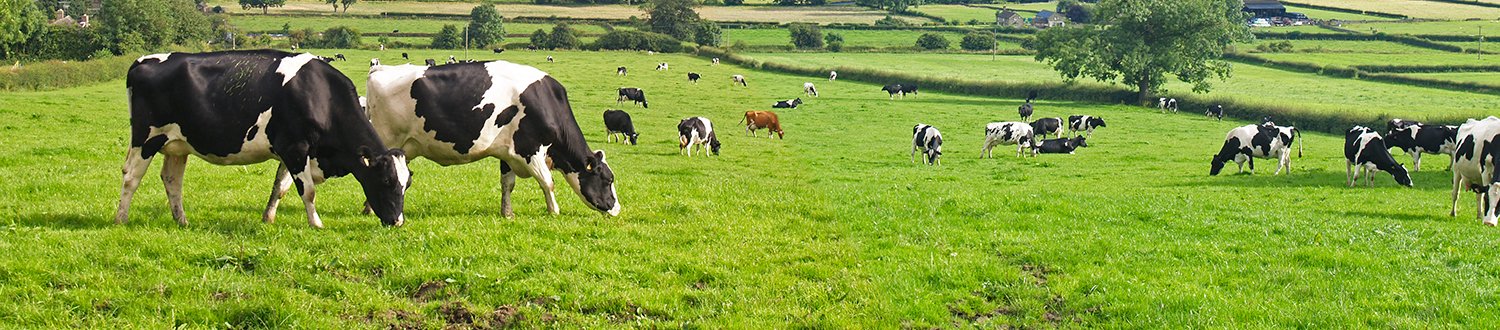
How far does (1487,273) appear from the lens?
12078mm

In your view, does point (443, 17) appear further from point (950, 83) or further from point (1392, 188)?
point (1392, 188)

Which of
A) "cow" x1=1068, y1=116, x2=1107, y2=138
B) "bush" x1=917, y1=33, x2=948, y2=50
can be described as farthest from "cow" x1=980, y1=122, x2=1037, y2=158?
"bush" x1=917, y1=33, x2=948, y2=50

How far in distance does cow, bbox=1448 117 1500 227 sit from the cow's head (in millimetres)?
15968

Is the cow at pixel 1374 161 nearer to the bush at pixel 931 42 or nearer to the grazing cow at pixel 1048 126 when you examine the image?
the grazing cow at pixel 1048 126

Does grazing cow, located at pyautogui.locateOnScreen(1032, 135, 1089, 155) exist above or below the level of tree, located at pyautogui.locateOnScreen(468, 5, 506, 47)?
above

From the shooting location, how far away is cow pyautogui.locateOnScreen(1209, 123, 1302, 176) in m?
31.9

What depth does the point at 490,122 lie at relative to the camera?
49.2 feet

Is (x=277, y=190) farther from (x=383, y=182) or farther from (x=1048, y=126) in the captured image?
(x=1048, y=126)

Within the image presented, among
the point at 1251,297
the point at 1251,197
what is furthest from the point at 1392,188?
the point at 1251,297

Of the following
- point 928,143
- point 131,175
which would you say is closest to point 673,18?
point 928,143

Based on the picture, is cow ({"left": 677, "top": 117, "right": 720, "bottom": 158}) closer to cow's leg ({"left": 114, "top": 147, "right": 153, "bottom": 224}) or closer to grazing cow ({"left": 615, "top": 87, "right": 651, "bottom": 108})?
grazing cow ({"left": 615, "top": 87, "right": 651, "bottom": 108})

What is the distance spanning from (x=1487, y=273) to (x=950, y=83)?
6615cm

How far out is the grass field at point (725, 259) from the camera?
9.66m

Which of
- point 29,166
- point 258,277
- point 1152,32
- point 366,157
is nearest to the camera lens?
point 258,277
